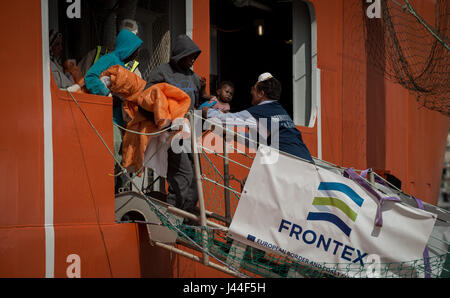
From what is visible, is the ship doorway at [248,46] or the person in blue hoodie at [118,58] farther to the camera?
the ship doorway at [248,46]

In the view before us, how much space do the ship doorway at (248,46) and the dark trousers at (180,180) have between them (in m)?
4.80

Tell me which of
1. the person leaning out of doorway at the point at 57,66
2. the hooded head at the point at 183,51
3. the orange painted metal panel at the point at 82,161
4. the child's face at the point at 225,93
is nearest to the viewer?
the orange painted metal panel at the point at 82,161

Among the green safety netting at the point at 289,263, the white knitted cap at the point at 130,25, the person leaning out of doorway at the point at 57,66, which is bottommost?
the green safety netting at the point at 289,263

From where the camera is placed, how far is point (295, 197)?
3.50 metres

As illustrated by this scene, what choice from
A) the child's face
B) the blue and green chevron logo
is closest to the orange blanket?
the blue and green chevron logo

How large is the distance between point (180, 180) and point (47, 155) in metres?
0.97

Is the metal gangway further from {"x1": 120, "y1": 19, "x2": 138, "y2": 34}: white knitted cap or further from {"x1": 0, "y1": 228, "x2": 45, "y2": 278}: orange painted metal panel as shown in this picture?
{"x1": 120, "y1": 19, "x2": 138, "y2": 34}: white knitted cap

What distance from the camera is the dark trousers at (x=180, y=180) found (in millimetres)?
4035

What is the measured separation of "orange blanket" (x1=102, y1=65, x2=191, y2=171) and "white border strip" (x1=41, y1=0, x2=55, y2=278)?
538 mm

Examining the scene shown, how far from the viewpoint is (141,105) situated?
387cm

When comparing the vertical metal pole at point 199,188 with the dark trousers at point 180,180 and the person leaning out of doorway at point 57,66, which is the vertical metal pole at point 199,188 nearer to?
the dark trousers at point 180,180

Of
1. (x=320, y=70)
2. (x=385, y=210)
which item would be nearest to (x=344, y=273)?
(x=385, y=210)

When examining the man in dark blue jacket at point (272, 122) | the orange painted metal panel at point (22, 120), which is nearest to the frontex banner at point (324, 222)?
the man in dark blue jacket at point (272, 122)

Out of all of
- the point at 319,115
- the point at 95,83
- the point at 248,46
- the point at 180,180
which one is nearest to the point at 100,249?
the point at 180,180
